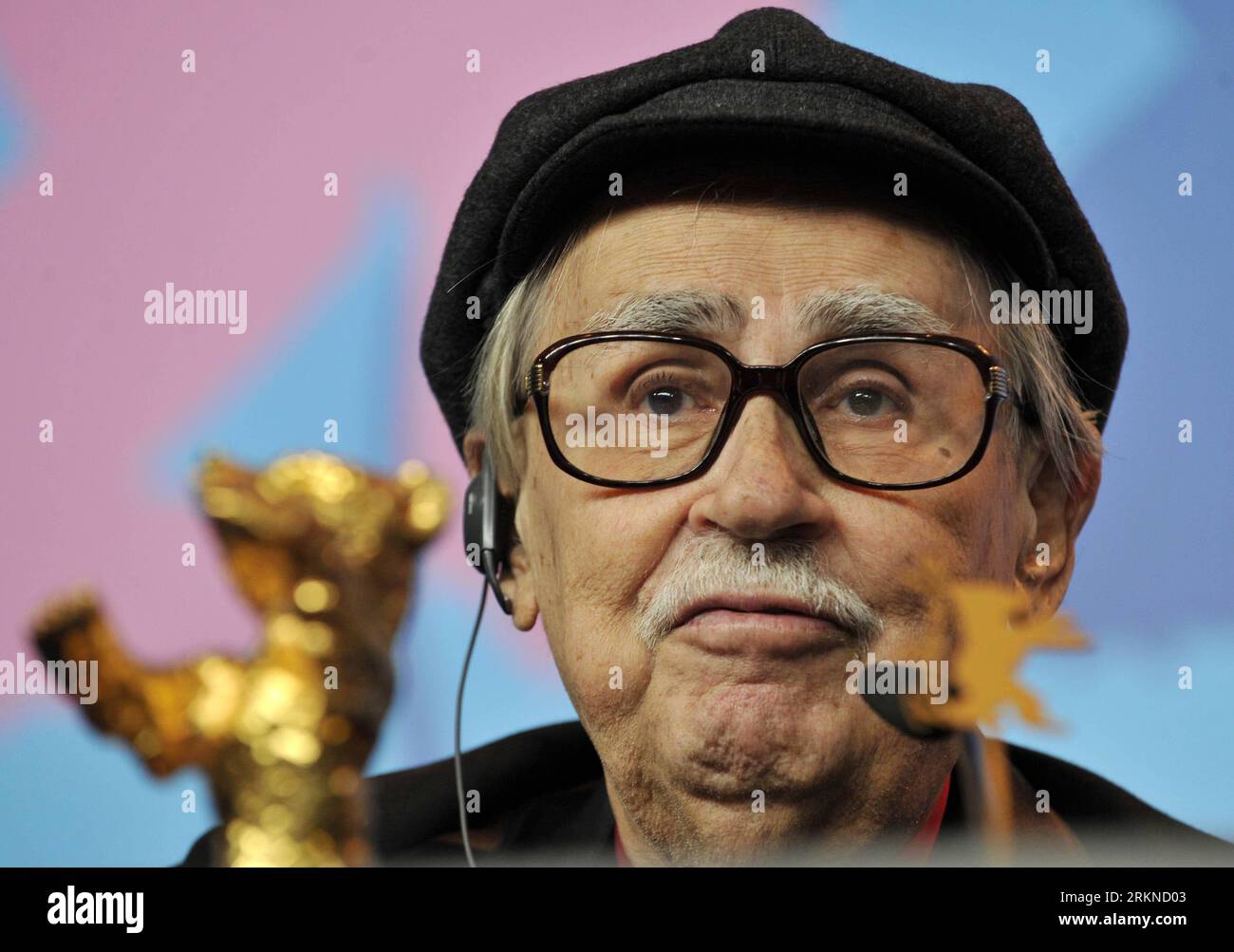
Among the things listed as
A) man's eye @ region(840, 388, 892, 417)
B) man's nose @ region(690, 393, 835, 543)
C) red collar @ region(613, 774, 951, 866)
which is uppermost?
man's eye @ region(840, 388, 892, 417)

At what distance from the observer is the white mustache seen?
3.50 ft

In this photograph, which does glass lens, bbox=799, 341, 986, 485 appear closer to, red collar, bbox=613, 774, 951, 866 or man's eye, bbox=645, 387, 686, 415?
man's eye, bbox=645, 387, 686, 415

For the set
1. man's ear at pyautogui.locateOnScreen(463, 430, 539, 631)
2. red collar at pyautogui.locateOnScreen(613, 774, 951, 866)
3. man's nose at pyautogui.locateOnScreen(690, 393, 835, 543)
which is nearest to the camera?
man's nose at pyautogui.locateOnScreen(690, 393, 835, 543)

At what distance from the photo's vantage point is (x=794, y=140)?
3.66ft

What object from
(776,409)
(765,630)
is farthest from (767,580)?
(776,409)

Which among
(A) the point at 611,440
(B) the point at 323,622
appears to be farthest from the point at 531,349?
(B) the point at 323,622

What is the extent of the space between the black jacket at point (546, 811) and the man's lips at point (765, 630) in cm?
41

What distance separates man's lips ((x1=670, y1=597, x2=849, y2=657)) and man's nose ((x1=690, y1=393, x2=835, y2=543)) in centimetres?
6

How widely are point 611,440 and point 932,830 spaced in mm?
473

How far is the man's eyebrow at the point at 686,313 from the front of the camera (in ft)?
3.66

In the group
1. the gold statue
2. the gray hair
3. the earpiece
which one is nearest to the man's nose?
the gray hair

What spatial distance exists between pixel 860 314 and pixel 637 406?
210mm

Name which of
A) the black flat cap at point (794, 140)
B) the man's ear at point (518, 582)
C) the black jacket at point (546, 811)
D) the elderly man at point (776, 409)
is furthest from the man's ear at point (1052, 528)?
the man's ear at point (518, 582)

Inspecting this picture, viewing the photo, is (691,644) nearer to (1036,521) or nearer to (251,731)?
(1036,521)
